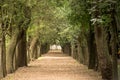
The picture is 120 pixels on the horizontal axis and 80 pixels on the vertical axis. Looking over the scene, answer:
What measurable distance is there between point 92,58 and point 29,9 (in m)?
6.47

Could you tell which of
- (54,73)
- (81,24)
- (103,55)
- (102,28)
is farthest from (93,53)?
(102,28)

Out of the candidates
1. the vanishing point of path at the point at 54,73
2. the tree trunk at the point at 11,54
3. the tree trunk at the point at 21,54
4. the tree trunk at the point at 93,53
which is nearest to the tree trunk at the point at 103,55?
the vanishing point of path at the point at 54,73

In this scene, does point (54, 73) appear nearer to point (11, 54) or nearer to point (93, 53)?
point (11, 54)

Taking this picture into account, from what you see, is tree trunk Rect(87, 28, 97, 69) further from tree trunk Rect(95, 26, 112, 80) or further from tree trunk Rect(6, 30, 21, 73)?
tree trunk Rect(95, 26, 112, 80)

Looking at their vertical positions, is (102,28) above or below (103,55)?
above

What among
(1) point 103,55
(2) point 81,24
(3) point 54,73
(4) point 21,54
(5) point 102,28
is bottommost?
(3) point 54,73

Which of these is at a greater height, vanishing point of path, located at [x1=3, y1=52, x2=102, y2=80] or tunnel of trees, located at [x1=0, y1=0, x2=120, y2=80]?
tunnel of trees, located at [x1=0, y1=0, x2=120, y2=80]

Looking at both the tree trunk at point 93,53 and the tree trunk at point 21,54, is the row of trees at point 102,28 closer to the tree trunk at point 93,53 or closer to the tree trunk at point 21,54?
the tree trunk at point 93,53

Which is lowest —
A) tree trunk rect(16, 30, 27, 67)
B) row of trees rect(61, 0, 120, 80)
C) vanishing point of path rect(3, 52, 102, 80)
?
vanishing point of path rect(3, 52, 102, 80)

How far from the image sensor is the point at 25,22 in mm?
31781

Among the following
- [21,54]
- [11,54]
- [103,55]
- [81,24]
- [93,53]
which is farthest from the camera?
[21,54]

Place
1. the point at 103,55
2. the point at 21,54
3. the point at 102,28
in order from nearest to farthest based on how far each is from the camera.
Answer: the point at 102,28, the point at 103,55, the point at 21,54

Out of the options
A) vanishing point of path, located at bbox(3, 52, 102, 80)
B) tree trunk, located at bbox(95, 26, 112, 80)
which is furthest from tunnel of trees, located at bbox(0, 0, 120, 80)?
vanishing point of path, located at bbox(3, 52, 102, 80)

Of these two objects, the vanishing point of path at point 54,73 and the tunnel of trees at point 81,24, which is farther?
the vanishing point of path at point 54,73
